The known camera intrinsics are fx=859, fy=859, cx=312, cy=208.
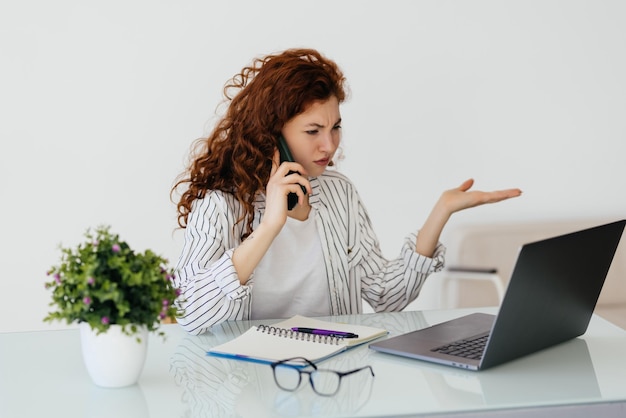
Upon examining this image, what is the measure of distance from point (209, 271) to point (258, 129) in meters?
0.48

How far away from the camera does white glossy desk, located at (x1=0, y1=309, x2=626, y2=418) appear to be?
142 centimetres

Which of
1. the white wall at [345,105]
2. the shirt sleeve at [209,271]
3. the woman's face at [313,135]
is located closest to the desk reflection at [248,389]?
the shirt sleeve at [209,271]

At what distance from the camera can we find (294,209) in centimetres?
246

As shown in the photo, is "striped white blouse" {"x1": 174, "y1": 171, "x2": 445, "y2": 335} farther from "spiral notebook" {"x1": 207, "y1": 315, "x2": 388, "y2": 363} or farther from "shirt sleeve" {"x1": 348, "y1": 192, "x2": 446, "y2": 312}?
"spiral notebook" {"x1": 207, "y1": 315, "x2": 388, "y2": 363}

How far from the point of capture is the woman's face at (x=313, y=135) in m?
2.37

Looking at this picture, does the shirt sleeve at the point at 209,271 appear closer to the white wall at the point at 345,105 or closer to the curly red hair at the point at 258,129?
the curly red hair at the point at 258,129

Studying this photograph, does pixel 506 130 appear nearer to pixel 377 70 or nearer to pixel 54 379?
pixel 377 70

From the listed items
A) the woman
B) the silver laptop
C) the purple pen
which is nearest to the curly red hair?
the woman

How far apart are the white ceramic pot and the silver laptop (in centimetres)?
50

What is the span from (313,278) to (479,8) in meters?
1.44

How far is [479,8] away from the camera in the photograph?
10.8 ft

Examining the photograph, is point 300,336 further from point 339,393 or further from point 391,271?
point 391,271

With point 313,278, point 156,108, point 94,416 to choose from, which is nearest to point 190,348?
point 94,416

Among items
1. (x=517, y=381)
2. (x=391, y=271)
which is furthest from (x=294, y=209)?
(x=517, y=381)
